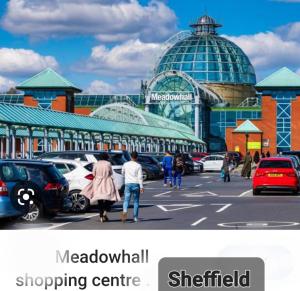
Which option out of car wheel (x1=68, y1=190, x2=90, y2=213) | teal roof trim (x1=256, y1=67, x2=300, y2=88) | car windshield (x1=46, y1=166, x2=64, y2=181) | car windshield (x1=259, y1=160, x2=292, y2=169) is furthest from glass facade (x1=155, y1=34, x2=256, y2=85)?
car windshield (x1=46, y1=166, x2=64, y2=181)

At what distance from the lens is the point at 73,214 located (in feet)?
57.3

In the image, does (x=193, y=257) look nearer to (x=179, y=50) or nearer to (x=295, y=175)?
(x=295, y=175)

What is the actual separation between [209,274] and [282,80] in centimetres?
9086

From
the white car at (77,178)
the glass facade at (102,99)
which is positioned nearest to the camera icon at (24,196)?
the white car at (77,178)

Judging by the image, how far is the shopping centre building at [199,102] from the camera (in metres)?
79.7

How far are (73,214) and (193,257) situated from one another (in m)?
15.1

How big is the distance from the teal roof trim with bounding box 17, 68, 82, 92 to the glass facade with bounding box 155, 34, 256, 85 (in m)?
23.3

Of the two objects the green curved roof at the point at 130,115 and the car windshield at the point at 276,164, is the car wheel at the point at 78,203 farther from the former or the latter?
the green curved roof at the point at 130,115

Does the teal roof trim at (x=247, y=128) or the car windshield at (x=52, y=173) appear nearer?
the car windshield at (x=52, y=173)

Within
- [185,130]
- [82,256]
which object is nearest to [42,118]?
[82,256]

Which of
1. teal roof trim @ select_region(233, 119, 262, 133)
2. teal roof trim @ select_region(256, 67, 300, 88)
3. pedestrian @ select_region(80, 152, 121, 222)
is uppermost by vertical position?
teal roof trim @ select_region(256, 67, 300, 88)

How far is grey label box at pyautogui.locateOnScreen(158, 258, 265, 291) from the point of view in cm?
245

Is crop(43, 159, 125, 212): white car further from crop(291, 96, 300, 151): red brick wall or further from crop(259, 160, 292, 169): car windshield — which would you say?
crop(291, 96, 300, 151): red brick wall

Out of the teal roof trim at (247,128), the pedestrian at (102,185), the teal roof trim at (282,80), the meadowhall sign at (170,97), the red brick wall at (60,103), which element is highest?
the teal roof trim at (282,80)
